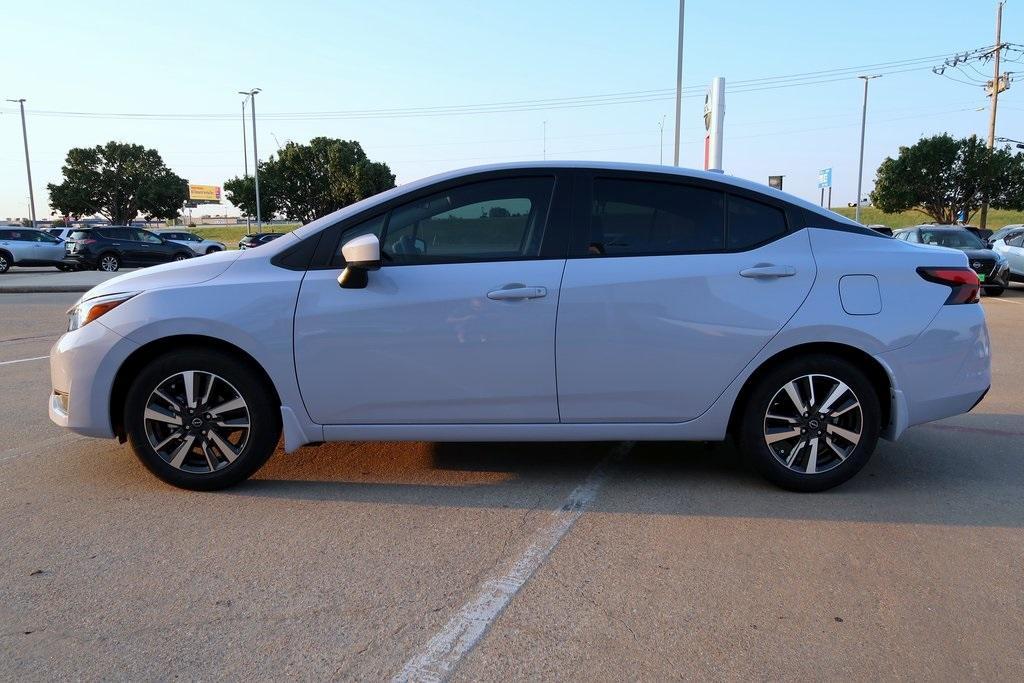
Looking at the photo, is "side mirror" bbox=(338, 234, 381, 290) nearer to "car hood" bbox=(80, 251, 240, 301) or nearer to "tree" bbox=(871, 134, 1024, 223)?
"car hood" bbox=(80, 251, 240, 301)

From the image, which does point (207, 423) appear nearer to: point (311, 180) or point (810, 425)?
point (810, 425)

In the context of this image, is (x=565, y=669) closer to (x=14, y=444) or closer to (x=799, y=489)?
(x=799, y=489)

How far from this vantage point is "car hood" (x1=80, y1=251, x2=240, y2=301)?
4.03 meters

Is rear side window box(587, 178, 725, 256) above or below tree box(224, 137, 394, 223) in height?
below

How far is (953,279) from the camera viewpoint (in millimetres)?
4051

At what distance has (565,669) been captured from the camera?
8.17 feet

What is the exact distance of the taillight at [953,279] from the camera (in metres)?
4.04

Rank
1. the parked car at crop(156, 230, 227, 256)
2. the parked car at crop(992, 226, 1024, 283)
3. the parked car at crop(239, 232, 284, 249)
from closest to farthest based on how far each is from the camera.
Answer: the parked car at crop(239, 232, 284, 249)
the parked car at crop(992, 226, 1024, 283)
the parked car at crop(156, 230, 227, 256)

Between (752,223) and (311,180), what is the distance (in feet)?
207

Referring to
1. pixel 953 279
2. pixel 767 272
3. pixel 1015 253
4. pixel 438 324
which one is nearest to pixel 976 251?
pixel 1015 253

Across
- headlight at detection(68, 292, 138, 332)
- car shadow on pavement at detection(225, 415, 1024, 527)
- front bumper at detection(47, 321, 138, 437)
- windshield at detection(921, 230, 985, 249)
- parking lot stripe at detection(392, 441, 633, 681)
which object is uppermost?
windshield at detection(921, 230, 985, 249)

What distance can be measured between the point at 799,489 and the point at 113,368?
3647 mm

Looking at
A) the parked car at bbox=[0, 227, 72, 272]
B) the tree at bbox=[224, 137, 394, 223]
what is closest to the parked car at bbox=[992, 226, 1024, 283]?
the parked car at bbox=[0, 227, 72, 272]

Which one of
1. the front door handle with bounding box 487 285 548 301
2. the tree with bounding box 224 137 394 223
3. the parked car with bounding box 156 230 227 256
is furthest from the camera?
the tree with bounding box 224 137 394 223
